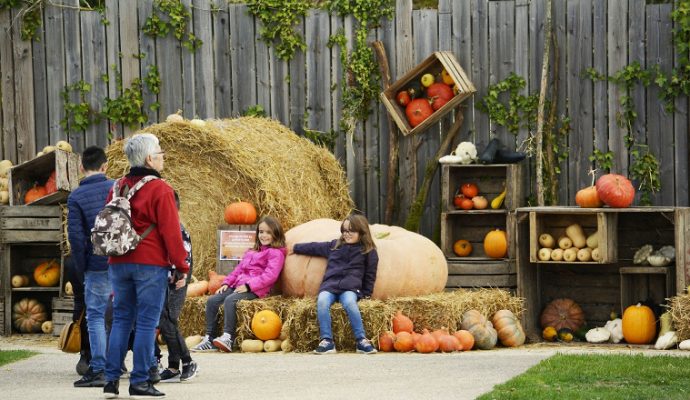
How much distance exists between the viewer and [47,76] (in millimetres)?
13828

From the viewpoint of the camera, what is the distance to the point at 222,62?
13508 mm

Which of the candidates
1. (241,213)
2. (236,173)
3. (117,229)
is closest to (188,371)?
(117,229)

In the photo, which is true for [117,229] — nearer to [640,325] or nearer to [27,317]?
[640,325]

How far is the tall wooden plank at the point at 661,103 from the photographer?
12164 millimetres

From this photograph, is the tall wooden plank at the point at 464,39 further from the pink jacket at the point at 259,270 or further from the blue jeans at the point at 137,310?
the blue jeans at the point at 137,310

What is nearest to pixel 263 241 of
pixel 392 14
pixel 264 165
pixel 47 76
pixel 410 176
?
pixel 264 165

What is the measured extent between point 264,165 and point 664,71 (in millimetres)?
4061

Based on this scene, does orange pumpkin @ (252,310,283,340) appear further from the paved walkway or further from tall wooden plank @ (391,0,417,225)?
tall wooden plank @ (391,0,417,225)

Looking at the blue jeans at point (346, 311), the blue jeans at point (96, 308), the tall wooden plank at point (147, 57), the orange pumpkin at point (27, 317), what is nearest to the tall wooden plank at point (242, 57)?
the tall wooden plank at point (147, 57)

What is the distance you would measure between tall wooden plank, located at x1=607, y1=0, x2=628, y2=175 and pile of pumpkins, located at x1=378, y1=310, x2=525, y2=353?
7.52 feet

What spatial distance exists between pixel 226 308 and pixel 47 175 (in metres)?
3.36

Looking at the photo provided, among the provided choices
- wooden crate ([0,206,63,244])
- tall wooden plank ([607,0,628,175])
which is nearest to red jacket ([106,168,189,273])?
wooden crate ([0,206,63,244])

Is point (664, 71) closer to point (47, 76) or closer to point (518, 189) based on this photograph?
point (518, 189)

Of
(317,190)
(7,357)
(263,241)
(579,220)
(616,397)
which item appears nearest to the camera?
(616,397)
